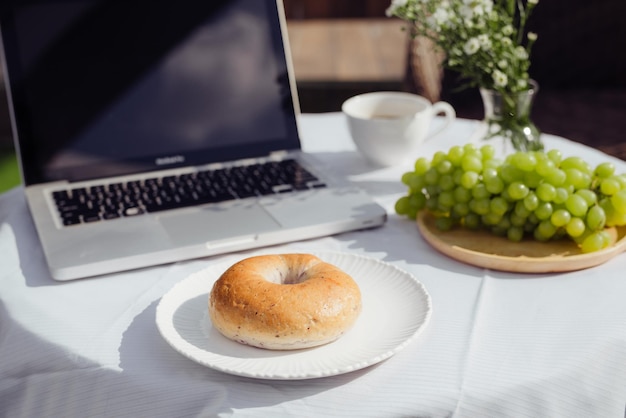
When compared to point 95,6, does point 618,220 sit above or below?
below

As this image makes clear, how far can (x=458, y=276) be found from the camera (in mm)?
909

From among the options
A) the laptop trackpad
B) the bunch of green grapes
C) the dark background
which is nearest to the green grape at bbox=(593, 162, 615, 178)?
the bunch of green grapes

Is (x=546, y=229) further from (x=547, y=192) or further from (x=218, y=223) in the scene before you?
(x=218, y=223)

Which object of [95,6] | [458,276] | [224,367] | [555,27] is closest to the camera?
[224,367]

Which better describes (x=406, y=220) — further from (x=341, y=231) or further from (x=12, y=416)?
(x=12, y=416)

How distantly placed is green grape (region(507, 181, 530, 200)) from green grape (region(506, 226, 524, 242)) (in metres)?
0.05

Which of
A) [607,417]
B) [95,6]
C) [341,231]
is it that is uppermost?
[95,6]

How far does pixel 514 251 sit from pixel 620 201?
6.1 inches

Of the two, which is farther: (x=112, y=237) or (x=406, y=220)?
(x=406, y=220)

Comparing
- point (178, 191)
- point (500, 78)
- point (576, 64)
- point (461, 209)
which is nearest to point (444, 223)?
point (461, 209)

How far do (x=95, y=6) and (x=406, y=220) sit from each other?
652 mm

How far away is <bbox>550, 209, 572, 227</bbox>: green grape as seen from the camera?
3.04 feet

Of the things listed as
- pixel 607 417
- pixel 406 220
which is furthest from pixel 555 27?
pixel 607 417

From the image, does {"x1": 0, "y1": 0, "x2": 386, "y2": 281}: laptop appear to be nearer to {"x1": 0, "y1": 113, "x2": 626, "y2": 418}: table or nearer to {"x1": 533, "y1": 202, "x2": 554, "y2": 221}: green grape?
{"x1": 0, "y1": 113, "x2": 626, "y2": 418}: table
